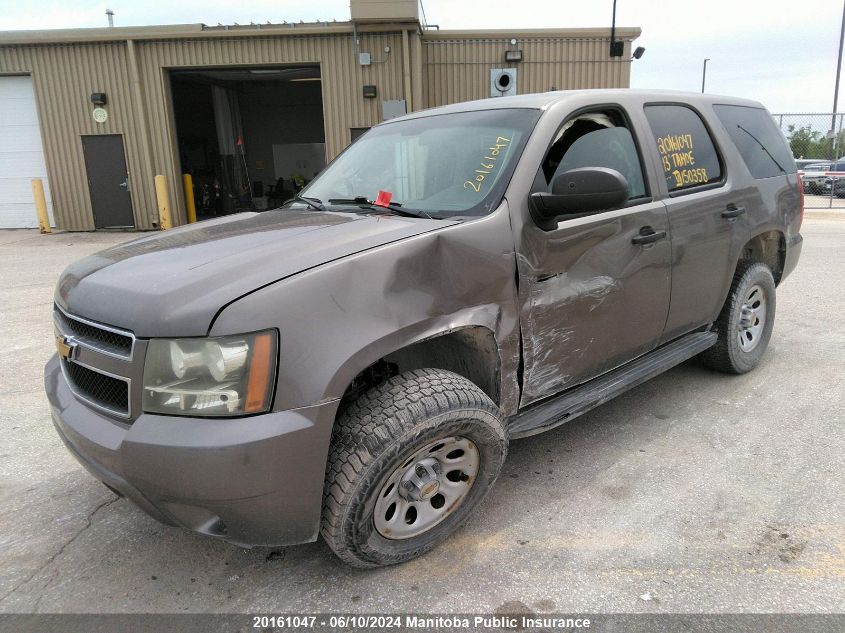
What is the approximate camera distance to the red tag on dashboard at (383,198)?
109 inches

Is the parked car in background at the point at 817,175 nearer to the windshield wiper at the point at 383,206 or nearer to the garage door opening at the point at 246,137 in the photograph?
the garage door opening at the point at 246,137

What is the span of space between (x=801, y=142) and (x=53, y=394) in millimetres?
33011

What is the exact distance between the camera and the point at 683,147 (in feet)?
11.4

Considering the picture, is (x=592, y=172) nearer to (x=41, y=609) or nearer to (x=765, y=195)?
(x=765, y=195)

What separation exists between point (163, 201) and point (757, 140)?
13183 millimetres

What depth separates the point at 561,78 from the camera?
14938 millimetres

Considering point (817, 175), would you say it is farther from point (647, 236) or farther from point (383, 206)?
point (383, 206)

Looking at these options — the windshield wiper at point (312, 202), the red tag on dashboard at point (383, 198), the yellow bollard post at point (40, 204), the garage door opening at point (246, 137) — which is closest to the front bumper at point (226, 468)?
the red tag on dashboard at point (383, 198)

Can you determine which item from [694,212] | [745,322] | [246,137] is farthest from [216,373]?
[246,137]

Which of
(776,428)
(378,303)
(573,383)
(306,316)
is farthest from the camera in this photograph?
(776,428)

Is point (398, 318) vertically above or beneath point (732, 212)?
beneath

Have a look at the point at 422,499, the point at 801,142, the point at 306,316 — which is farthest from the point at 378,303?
the point at 801,142

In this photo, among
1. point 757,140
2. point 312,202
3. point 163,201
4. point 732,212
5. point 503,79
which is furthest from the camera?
point 503,79

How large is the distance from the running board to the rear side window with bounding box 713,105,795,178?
48.5 inches
